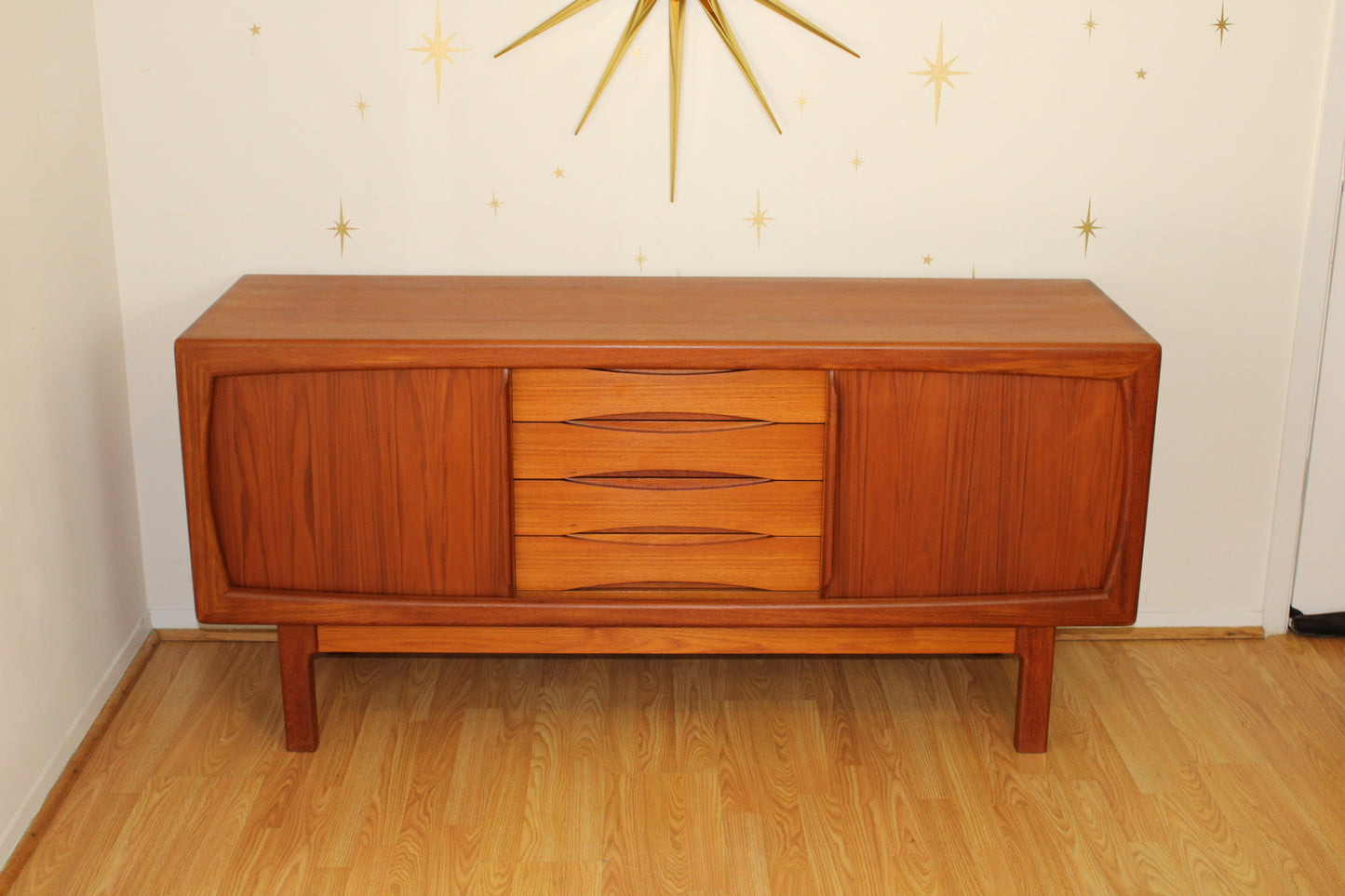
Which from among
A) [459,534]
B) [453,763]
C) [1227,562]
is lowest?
[453,763]

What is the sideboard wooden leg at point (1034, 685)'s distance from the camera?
1986mm

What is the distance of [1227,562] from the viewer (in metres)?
2.38

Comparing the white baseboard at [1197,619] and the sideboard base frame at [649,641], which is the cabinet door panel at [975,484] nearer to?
the sideboard base frame at [649,641]

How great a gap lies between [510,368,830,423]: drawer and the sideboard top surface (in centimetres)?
5

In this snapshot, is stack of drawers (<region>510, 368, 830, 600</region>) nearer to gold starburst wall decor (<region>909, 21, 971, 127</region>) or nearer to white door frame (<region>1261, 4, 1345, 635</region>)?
gold starburst wall decor (<region>909, 21, 971, 127</region>)

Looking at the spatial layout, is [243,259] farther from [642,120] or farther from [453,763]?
[453,763]

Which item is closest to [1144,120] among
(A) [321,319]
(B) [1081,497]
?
(B) [1081,497]

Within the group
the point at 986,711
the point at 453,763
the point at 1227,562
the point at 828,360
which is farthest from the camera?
the point at 1227,562

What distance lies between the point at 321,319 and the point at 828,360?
29.0 inches

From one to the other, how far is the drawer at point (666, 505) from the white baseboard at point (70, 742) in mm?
774

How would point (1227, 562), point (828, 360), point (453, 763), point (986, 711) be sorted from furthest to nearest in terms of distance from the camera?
point (1227, 562) → point (986, 711) → point (453, 763) → point (828, 360)

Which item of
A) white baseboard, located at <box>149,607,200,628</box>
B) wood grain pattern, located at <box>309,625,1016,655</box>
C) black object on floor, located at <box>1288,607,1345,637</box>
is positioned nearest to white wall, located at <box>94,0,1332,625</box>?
white baseboard, located at <box>149,607,200,628</box>

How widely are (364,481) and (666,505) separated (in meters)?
0.43

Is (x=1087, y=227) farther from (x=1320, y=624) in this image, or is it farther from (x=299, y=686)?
(x=299, y=686)
